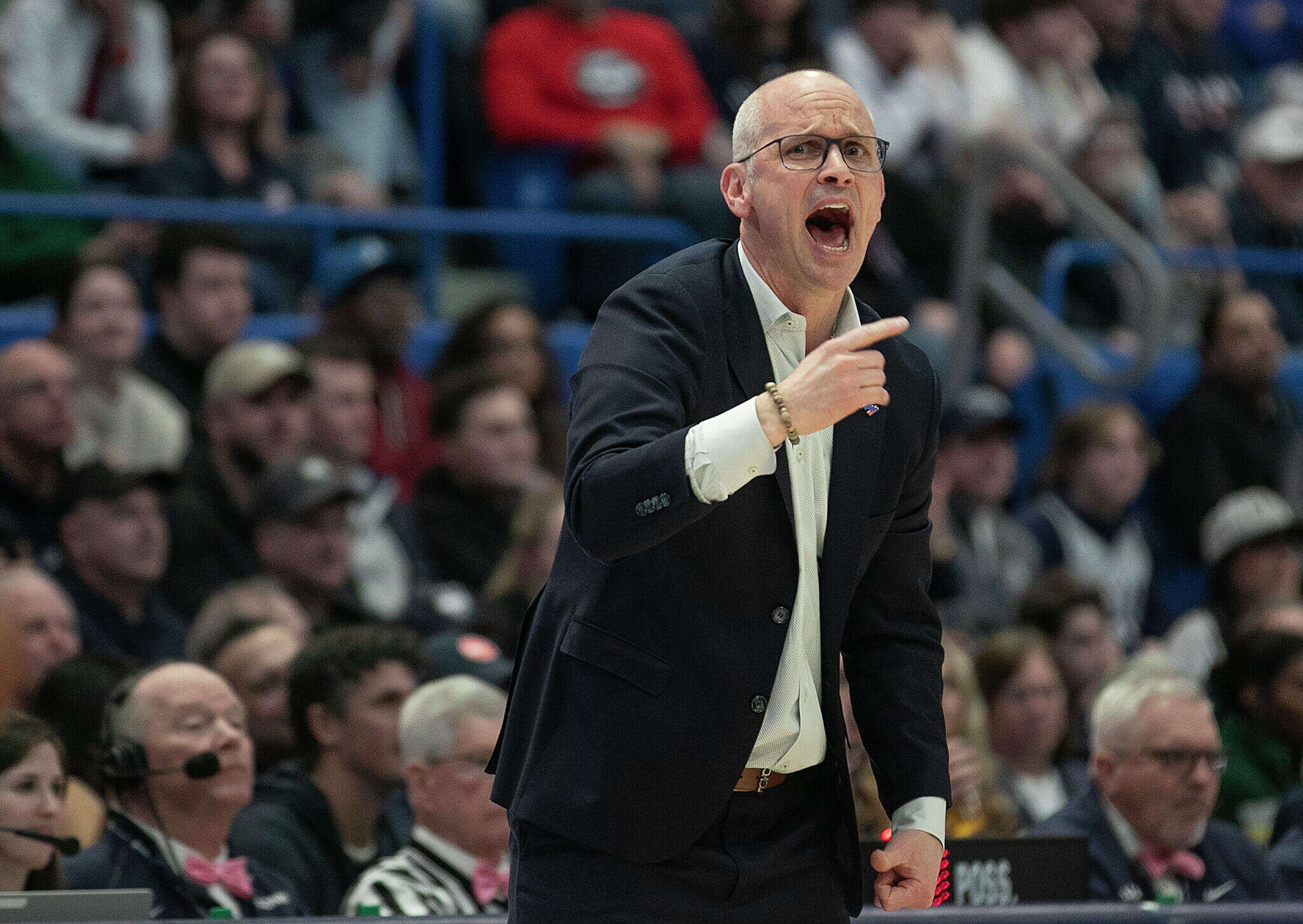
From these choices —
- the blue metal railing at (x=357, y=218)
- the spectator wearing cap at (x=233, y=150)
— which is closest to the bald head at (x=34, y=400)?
the blue metal railing at (x=357, y=218)

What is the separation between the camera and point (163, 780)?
3.61m

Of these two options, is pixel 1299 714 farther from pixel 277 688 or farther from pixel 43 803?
pixel 43 803

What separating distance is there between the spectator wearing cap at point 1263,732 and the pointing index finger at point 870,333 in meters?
3.65

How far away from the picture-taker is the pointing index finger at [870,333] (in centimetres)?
188

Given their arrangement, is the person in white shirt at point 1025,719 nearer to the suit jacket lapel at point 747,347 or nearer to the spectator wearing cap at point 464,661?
the spectator wearing cap at point 464,661

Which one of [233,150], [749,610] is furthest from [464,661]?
[233,150]

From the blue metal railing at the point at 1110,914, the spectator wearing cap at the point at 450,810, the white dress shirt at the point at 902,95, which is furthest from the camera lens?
A: the white dress shirt at the point at 902,95

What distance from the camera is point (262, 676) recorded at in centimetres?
441

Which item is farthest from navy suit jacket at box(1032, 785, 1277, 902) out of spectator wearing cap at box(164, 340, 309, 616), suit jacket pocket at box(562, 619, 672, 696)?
spectator wearing cap at box(164, 340, 309, 616)

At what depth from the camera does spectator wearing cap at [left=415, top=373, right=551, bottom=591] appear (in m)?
5.71

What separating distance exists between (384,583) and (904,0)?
357cm

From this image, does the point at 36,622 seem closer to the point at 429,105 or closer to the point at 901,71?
the point at 429,105

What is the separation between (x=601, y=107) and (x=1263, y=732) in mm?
3425

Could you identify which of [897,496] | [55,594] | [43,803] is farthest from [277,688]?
[897,496]
